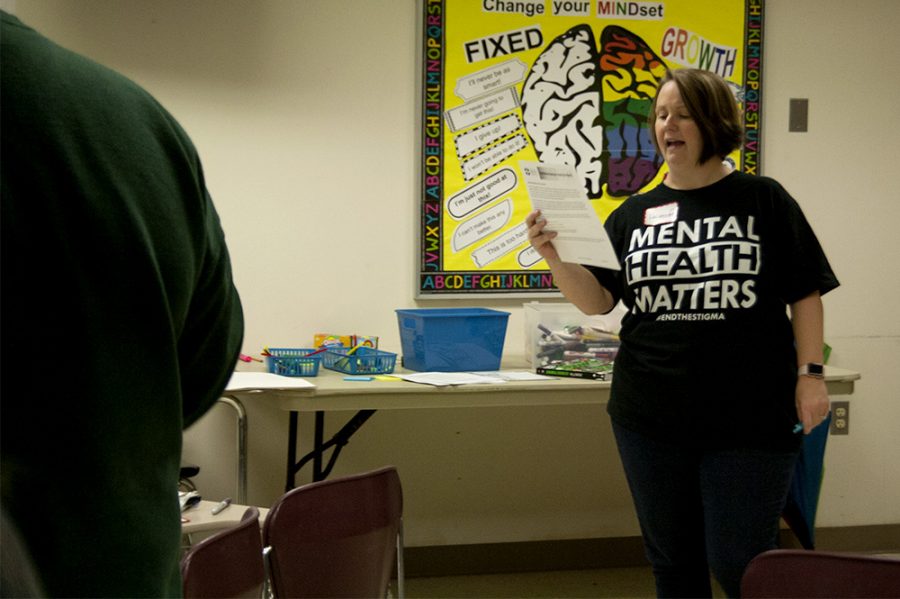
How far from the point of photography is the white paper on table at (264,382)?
287 centimetres

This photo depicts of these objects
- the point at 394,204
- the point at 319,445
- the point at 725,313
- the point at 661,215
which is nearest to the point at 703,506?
the point at 725,313

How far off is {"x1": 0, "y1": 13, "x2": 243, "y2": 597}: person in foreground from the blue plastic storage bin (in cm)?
254

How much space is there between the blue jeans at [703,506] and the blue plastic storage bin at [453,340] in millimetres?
1147

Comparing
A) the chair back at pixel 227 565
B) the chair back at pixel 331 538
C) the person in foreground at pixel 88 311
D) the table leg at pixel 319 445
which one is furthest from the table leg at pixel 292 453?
the person in foreground at pixel 88 311

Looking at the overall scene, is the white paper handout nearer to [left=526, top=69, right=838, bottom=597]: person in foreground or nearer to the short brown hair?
[left=526, top=69, right=838, bottom=597]: person in foreground

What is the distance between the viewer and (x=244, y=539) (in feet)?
5.12

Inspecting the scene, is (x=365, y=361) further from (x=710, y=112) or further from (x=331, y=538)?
(x=710, y=112)

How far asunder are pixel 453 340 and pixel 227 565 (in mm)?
1841

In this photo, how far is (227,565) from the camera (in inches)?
59.3

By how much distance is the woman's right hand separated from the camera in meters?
2.27

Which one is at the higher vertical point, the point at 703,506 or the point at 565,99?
the point at 565,99

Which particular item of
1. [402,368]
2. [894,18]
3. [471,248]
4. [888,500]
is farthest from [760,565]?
[894,18]

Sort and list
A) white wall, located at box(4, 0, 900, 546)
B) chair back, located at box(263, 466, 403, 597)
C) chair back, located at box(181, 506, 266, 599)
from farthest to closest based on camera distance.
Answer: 1. white wall, located at box(4, 0, 900, 546)
2. chair back, located at box(263, 466, 403, 597)
3. chair back, located at box(181, 506, 266, 599)

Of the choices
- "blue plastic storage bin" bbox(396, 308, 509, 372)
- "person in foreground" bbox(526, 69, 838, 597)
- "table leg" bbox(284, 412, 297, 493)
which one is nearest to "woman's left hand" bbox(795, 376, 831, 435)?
"person in foreground" bbox(526, 69, 838, 597)
